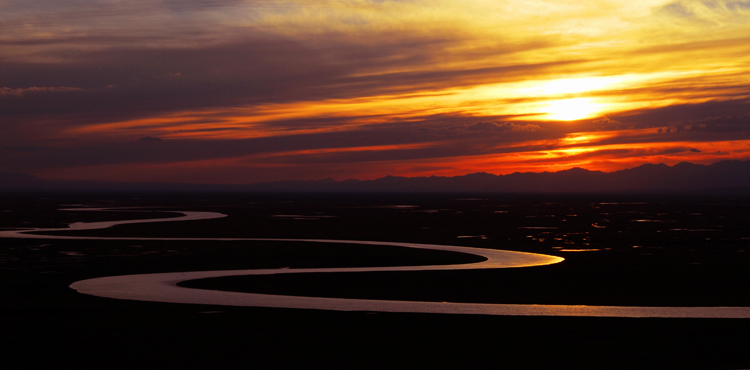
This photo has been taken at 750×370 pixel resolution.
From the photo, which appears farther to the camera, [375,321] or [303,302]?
[303,302]

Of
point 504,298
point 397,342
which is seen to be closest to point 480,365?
point 397,342

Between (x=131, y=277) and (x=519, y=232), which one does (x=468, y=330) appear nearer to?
(x=131, y=277)

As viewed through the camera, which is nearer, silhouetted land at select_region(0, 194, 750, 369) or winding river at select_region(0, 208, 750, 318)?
silhouetted land at select_region(0, 194, 750, 369)

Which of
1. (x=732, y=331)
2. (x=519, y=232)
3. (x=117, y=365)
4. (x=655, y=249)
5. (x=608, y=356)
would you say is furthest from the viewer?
(x=519, y=232)

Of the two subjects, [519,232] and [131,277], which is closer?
[131,277]

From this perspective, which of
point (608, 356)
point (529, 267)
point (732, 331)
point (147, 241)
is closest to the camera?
point (608, 356)

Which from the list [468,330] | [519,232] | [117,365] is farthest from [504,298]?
[519,232]

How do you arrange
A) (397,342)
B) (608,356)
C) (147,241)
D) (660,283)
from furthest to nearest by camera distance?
(147,241) → (660,283) → (397,342) → (608,356)

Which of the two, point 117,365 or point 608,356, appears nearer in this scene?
point 117,365

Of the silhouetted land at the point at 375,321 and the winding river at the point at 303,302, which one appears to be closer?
the silhouetted land at the point at 375,321

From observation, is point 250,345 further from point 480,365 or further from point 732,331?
point 732,331
